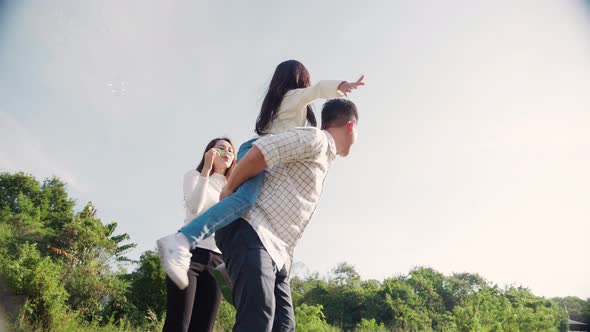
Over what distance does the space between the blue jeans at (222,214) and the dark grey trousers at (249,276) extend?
7 centimetres

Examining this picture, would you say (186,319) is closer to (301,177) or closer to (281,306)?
(281,306)

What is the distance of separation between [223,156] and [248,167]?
4.18 ft

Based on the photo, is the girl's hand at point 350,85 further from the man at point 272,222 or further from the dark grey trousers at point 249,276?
the dark grey trousers at point 249,276

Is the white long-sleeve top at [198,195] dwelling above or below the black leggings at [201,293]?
above

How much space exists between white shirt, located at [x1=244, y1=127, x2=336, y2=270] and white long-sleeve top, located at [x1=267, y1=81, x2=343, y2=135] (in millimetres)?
467

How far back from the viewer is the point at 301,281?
34.1 meters

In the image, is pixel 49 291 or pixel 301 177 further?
pixel 49 291

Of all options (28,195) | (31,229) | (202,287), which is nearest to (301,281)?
(31,229)

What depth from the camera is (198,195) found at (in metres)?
2.35

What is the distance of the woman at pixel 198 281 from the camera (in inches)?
82.0

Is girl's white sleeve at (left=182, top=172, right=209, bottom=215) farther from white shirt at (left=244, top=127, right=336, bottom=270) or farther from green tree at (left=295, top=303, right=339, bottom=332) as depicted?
green tree at (left=295, top=303, right=339, bottom=332)

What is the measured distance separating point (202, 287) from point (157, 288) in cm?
1216

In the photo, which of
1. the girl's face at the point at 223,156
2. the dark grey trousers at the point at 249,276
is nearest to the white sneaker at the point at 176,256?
the dark grey trousers at the point at 249,276

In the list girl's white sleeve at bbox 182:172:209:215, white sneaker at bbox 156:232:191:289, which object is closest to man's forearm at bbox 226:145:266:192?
white sneaker at bbox 156:232:191:289
